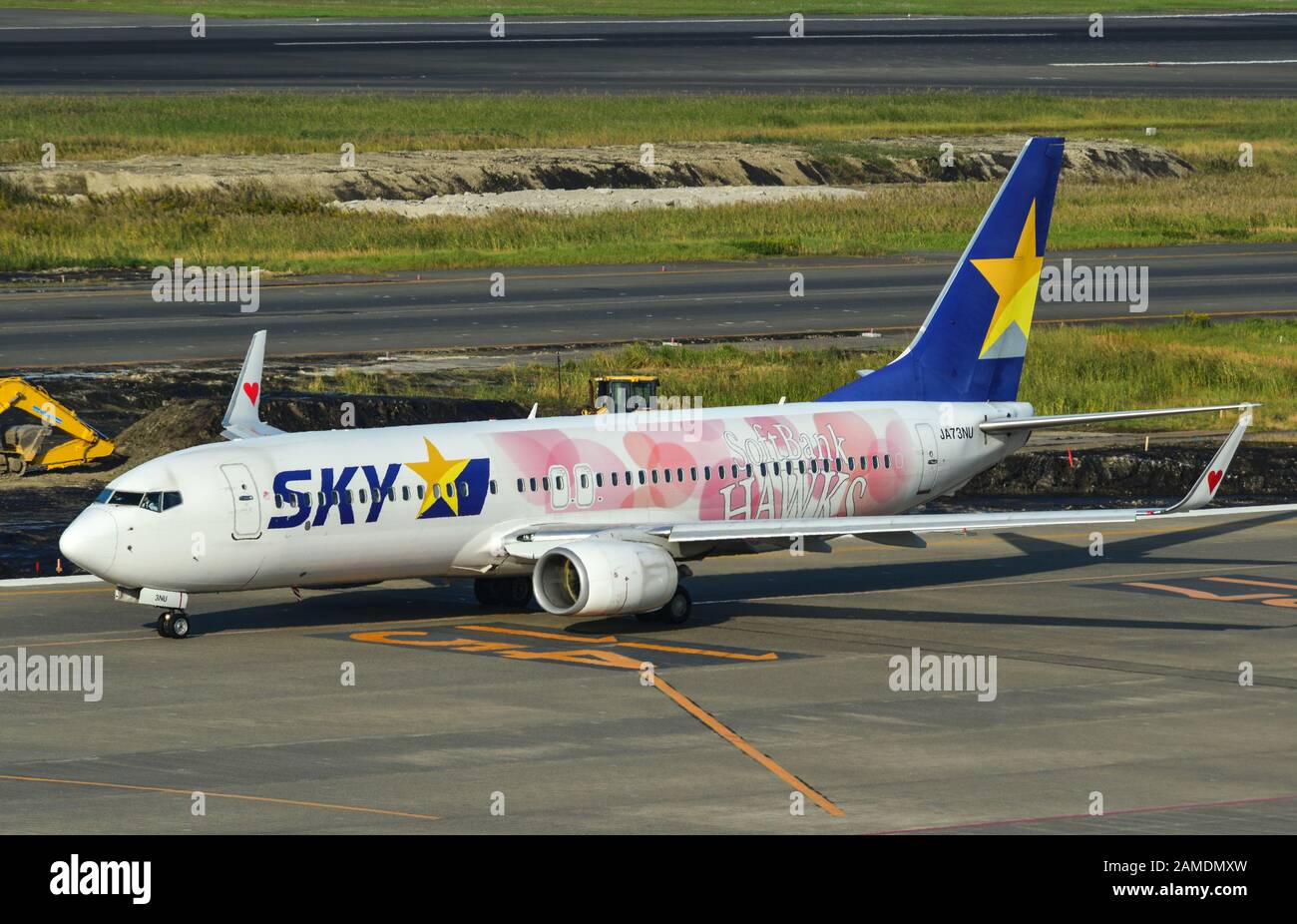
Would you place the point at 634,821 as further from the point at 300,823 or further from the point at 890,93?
the point at 890,93

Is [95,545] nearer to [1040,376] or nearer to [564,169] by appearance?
[1040,376]

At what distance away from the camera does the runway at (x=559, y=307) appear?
3211 inches

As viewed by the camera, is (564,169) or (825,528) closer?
(825,528)

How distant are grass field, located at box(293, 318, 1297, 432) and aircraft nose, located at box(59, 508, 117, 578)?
96.0 ft

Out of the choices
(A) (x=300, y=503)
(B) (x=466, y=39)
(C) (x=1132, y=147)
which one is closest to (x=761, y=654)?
(A) (x=300, y=503)

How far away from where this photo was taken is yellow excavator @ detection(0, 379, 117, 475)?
59.9 meters

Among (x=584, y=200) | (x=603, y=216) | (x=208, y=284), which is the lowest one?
(x=208, y=284)

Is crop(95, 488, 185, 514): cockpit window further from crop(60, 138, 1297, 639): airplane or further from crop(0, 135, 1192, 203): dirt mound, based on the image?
crop(0, 135, 1192, 203): dirt mound

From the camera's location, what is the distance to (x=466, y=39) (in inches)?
7840

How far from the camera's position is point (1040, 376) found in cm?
7438

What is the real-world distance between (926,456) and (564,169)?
7941 cm

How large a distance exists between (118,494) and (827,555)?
2013 centimetres

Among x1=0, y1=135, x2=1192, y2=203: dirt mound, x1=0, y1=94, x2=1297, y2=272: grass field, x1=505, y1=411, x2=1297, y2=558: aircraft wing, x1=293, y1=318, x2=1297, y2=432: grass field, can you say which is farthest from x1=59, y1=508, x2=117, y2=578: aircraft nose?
x1=0, y1=135, x2=1192, y2=203: dirt mound

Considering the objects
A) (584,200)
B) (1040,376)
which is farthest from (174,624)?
(584,200)
